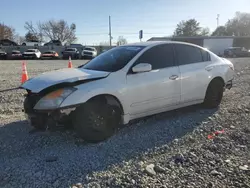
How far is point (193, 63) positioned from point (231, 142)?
2.07 m

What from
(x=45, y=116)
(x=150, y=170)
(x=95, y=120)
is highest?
(x=45, y=116)

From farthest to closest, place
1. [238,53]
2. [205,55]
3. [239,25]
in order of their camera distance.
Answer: [239,25], [238,53], [205,55]

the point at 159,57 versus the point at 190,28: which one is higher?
the point at 190,28

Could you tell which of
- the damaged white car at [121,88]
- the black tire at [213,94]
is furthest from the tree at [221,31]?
the damaged white car at [121,88]

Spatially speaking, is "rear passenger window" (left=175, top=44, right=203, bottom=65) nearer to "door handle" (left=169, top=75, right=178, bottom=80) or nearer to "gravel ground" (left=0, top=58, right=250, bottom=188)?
"door handle" (left=169, top=75, right=178, bottom=80)

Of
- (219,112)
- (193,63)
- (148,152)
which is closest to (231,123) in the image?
(219,112)

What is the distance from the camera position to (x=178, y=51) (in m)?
5.63

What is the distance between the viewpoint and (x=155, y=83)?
4938 mm

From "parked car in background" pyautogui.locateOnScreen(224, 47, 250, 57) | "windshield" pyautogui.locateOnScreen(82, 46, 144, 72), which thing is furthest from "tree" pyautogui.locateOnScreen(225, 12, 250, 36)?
"windshield" pyautogui.locateOnScreen(82, 46, 144, 72)

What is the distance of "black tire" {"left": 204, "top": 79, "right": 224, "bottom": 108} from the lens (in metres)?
6.17

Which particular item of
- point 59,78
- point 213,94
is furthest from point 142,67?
point 213,94

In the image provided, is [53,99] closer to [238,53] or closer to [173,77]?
[173,77]

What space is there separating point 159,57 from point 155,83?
62 centimetres

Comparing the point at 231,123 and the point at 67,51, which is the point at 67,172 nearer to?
the point at 231,123
